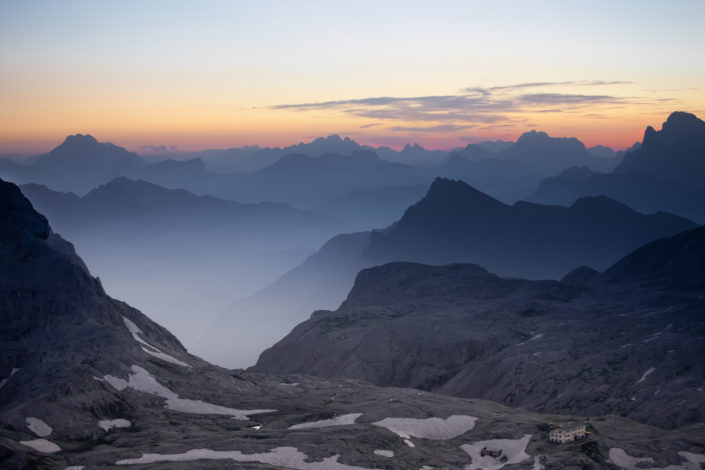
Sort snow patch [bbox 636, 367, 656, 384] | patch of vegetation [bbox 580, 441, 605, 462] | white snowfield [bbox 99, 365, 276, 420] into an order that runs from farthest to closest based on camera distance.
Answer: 1. snow patch [bbox 636, 367, 656, 384]
2. white snowfield [bbox 99, 365, 276, 420]
3. patch of vegetation [bbox 580, 441, 605, 462]

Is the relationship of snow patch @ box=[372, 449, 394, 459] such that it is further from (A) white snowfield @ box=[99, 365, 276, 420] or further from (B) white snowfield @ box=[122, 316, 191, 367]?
(B) white snowfield @ box=[122, 316, 191, 367]

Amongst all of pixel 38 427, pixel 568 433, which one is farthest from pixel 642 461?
pixel 38 427

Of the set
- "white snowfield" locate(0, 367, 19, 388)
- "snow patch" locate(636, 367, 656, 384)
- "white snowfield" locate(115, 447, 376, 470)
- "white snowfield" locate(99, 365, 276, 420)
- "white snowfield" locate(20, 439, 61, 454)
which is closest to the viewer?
"white snowfield" locate(115, 447, 376, 470)

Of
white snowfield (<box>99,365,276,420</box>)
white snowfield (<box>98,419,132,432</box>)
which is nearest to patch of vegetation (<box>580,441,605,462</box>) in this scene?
white snowfield (<box>99,365,276,420</box>)

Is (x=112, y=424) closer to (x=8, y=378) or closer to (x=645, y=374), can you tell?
(x=8, y=378)

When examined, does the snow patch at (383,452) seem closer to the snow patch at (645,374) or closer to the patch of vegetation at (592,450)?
the patch of vegetation at (592,450)

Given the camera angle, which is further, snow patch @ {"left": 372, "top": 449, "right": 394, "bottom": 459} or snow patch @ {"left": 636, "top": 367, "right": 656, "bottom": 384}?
snow patch @ {"left": 636, "top": 367, "right": 656, "bottom": 384}
